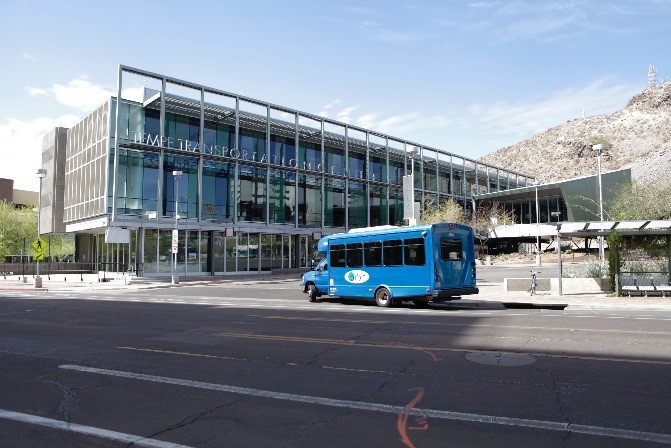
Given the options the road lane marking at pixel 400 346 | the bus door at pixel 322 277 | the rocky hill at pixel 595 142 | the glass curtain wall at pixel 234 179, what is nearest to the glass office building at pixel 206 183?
the glass curtain wall at pixel 234 179

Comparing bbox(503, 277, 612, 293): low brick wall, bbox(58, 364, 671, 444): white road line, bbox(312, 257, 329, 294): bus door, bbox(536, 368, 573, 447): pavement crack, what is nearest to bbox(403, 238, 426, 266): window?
bbox(312, 257, 329, 294): bus door

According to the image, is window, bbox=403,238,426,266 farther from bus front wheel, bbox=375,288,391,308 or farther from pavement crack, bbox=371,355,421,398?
pavement crack, bbox=371,355,421,398

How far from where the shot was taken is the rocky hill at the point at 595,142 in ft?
438

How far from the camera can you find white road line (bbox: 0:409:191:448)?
537 centimetres

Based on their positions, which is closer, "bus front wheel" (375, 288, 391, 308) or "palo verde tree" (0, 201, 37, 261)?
"bus front wheel" (375, 288, 391, 308)

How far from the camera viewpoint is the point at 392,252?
20.6m

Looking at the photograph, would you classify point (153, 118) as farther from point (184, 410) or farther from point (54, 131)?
point (184, 410)

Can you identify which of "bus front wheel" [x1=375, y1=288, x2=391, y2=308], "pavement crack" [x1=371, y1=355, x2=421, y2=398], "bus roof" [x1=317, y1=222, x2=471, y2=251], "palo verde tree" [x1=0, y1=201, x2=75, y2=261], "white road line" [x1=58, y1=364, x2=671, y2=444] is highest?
"palo verde tree" [x1=0, y1=201, x2=75, y2=261]

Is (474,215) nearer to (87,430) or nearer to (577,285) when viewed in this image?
(577,285)

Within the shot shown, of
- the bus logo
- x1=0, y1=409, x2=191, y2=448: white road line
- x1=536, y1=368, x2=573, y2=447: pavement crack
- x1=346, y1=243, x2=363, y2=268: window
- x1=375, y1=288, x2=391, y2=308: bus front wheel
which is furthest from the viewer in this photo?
x1=346, y1=243, x2=363, y2=268: window

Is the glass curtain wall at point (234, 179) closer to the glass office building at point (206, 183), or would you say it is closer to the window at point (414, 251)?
the glass office building at point (206, 183)

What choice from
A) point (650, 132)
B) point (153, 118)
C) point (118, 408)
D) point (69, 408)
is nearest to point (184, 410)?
point (118, 408)

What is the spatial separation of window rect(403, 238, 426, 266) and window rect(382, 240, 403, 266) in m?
0.24

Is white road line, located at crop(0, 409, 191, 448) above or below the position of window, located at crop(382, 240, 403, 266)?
below
